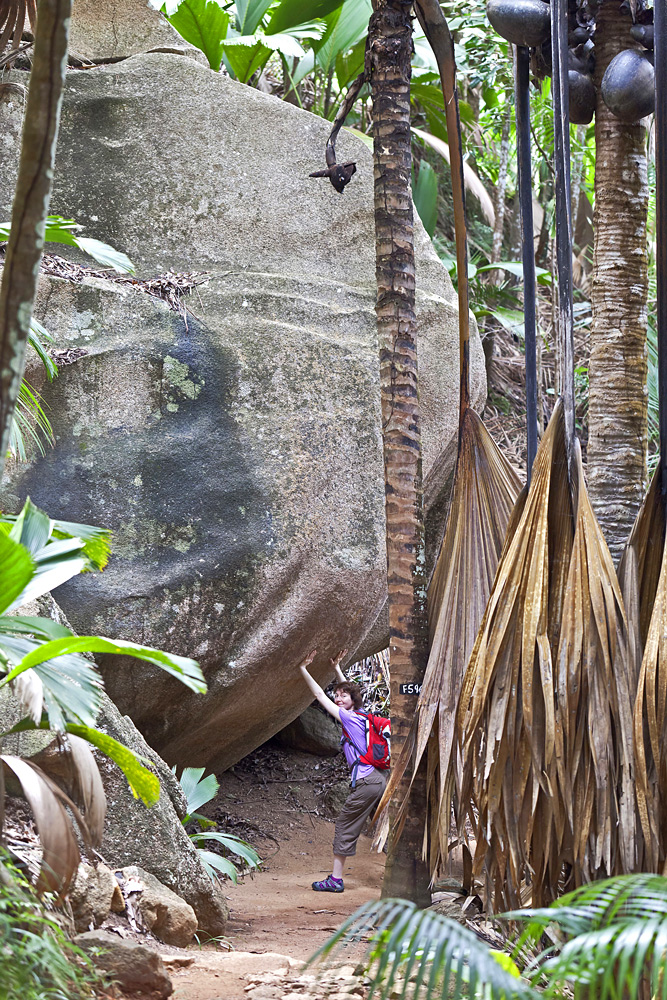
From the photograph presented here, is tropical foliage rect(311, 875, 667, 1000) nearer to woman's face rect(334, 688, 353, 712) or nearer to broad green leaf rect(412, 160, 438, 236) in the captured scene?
woman's face rect(334, 688, 353, 712)

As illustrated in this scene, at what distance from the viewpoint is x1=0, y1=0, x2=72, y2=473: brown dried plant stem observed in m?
1.67

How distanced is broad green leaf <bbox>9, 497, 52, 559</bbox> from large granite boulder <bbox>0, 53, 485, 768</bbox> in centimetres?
225

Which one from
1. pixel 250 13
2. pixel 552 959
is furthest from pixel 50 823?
pixel 250 13

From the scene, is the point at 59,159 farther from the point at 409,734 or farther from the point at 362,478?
the point at 409,734

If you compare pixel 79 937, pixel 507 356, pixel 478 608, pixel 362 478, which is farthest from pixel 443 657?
pixel 507 356

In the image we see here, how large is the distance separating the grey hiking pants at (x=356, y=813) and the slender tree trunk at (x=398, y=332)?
5.20 feet

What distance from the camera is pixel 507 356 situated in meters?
8.83

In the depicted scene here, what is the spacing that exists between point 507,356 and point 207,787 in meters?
5.56

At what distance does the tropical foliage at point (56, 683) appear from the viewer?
1894 millimetres

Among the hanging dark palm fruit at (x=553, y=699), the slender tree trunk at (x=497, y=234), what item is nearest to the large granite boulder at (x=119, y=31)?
the slender tree trunk at (x=497, y=234)

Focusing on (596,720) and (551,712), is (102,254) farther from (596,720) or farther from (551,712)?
(596,720)

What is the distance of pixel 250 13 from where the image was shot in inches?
252

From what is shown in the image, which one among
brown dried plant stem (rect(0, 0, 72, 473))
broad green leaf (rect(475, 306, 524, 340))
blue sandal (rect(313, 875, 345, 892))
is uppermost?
broad green leaf (rect(475, 306, 524, 340))

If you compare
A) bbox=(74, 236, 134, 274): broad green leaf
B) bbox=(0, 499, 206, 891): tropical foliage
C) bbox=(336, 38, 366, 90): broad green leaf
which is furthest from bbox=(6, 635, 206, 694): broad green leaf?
bbox=(336, 38, 366, 90): broad green leaf
